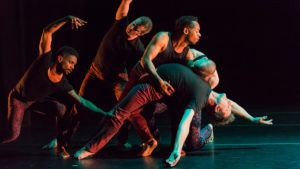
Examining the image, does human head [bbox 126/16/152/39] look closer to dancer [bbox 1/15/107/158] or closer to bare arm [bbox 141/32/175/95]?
bare arm [bbox 141/32/175/95]

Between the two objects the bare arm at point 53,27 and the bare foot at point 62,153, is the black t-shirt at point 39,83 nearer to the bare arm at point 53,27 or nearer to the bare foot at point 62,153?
the bare arm at point 53,27

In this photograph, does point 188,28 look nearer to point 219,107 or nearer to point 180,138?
point 219,107

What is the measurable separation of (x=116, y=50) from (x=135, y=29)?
12.4 inches

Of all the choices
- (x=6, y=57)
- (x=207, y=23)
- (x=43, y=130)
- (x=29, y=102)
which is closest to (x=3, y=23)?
(x=6, y=57)

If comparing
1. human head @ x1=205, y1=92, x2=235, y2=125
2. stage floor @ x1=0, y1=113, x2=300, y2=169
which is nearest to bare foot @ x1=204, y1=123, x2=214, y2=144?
stage floor @ x1=0, y1=113, x2=300, y2=169

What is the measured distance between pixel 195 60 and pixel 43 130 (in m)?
2.44

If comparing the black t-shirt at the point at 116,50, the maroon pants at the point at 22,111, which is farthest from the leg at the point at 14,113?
the black t-shirt at the point at 116,50

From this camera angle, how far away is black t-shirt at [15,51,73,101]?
3.45m

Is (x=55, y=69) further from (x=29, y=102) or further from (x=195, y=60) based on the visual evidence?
(x=195, y=60)

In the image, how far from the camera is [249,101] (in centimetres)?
670

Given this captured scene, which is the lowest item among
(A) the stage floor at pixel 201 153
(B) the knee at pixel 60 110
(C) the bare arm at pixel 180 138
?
(A) the stage floor at pixel 201 153

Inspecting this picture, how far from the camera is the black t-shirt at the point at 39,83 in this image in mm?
3445

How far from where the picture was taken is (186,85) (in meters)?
3.31

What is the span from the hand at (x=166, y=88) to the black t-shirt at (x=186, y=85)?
0.26 ft
